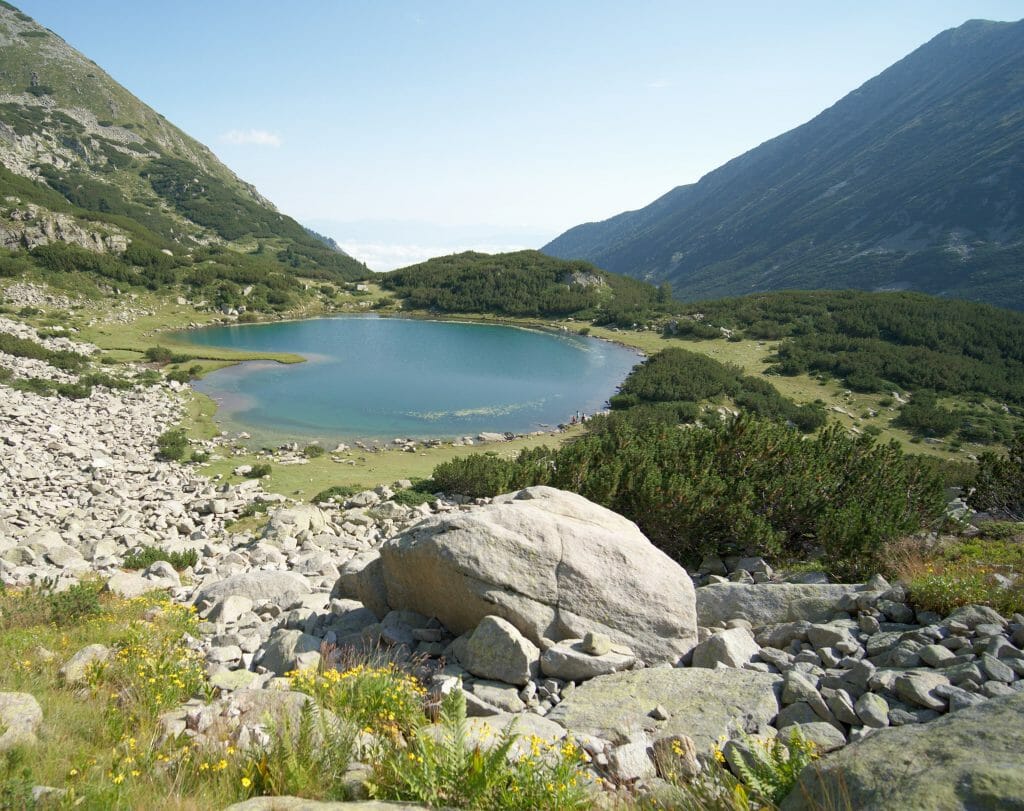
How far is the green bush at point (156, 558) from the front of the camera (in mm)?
12812

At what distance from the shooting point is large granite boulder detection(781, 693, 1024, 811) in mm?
2828

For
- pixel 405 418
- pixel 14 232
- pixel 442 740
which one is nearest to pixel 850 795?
pixel 442 740

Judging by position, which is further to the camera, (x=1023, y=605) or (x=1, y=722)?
(x=1023, y=605)

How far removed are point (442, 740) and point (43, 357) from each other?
41178mm

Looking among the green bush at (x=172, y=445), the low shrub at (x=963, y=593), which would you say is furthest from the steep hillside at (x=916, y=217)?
the green bush at (x=172, y=445)

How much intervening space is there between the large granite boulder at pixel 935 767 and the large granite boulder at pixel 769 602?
14.8ft

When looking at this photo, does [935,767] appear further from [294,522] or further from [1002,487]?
[294,522]

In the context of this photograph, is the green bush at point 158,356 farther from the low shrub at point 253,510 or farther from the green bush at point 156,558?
the green bush at point 156,558

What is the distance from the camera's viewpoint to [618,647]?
279 inches

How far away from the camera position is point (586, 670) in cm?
667

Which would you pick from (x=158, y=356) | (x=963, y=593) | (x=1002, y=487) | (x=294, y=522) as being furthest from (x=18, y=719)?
(x=158, y=356)

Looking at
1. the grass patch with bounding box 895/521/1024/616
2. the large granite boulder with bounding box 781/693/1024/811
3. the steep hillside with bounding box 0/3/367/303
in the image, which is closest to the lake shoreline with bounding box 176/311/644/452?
the grass patch with bounding box 895/521/1024/616

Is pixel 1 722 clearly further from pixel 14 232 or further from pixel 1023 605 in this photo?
pixel 14 232

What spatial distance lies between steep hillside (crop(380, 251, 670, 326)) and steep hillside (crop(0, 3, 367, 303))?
17.5 metres
